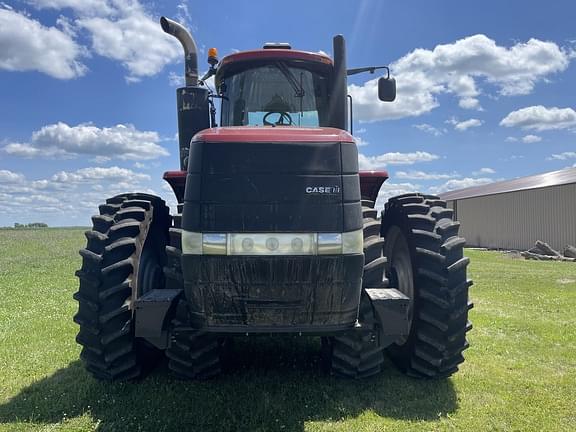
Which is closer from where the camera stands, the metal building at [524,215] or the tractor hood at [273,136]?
the tractor hood at [273,136]

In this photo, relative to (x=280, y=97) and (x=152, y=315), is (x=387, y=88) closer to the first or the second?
(x=280, y=97)

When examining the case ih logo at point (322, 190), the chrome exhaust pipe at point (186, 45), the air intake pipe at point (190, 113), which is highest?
the chrome exhaust pipe at point (186, 45)

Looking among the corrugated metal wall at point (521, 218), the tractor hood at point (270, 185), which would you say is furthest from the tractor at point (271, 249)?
the corrugated metal wall at point (521, 218)

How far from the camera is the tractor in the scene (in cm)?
307

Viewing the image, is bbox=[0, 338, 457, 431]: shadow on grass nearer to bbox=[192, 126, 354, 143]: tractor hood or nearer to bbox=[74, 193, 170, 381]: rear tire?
bbox=[74, 193, 170, 381]: rear tire

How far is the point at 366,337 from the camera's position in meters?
3.86

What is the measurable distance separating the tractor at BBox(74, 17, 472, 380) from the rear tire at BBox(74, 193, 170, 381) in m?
0.01

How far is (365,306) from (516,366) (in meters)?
2.37

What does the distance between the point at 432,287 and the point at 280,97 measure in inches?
90.8

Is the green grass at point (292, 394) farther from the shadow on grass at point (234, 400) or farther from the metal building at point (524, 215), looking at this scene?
the metal building at point (524, 215)

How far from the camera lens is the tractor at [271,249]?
3.07 metres

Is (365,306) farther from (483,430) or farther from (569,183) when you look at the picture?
(569,183)

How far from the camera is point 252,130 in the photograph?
133 inches

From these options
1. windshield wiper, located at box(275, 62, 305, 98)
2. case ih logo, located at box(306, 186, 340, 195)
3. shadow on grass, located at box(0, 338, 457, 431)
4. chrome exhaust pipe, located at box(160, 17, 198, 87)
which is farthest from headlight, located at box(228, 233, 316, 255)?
chrome exhaust pipe, located at box(160, 17, 198, 87)
